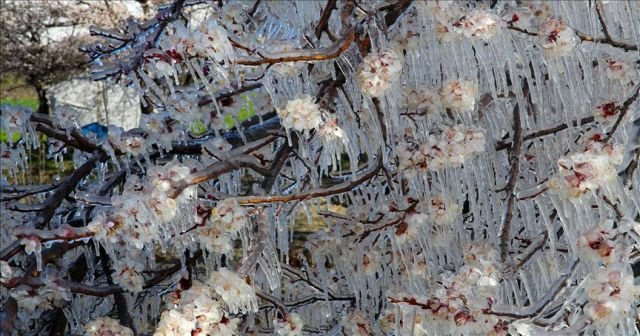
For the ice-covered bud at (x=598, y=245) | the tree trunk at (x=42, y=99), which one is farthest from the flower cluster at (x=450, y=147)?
the tree trunk at (x=42, y=99)

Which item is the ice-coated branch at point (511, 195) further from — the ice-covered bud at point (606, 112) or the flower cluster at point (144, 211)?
the flower cluster at point (144, 211)

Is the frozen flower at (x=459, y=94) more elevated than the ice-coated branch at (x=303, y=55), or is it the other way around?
the ice-coated branch at (x=303, y=55)

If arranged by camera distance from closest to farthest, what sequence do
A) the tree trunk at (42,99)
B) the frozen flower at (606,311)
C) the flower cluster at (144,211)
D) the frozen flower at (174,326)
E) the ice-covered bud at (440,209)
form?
the frozen flower at (606,311) < the frozen flower at (174,326) < the flower cluster at (144,211) < the ice-covered bud at (440,209) < the tree trunk at (42,99)

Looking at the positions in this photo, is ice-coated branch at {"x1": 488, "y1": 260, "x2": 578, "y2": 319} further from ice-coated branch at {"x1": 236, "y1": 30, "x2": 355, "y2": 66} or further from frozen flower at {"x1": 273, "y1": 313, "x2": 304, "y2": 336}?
ice-coated branch at {"x1": 236, "y1": 30, "x2": 355, "y2": 66}

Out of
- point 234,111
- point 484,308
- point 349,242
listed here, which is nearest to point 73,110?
point 234,111

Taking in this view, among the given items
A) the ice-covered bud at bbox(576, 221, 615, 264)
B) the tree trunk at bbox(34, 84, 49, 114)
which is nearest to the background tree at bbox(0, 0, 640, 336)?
the ice-covered bud at bbox(576, 221, 615, 264)

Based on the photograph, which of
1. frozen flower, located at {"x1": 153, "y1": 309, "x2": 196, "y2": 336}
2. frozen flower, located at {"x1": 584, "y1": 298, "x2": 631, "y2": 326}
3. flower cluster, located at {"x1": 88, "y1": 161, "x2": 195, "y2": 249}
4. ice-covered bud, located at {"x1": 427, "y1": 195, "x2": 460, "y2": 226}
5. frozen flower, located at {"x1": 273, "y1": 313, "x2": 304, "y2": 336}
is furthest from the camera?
ice-covered bud, located at {"x1": 427, "y1": 195, "x2": 460, "y2": 226}
